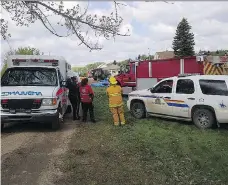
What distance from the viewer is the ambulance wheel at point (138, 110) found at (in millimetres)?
13212

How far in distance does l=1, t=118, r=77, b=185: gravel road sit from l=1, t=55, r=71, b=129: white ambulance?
19.2 inches

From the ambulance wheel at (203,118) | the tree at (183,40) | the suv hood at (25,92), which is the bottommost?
the ambulance wheel at (203,118)

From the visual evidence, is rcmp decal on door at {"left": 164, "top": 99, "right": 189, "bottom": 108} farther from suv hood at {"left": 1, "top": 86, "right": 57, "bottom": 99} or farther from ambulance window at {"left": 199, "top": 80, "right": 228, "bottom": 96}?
suv hood at {"left": 1, "top": 86, "right": 57, "bottom": 99}

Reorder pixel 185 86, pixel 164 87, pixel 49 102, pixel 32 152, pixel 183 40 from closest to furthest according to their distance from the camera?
pixel 32 152 < pixel 49 102 < pixel 185 86 < pixel 164 87 < pixel 183 40

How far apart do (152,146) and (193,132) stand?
2500 millimetres

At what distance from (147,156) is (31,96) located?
4.31 meters

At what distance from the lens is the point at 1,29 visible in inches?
291

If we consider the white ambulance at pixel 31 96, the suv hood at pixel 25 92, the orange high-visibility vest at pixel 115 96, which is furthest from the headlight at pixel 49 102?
the orange high-visibility vest at pixel 115 96

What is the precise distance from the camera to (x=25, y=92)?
1057 centimetres

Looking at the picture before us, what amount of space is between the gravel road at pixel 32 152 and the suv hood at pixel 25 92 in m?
1.08

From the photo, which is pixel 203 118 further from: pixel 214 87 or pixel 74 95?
pixel 74 95

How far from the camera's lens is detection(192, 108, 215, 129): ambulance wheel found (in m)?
11.1

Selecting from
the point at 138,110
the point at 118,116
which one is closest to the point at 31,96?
the point at 118,116

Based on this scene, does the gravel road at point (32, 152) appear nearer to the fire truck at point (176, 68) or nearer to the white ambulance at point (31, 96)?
the white ambulance at point (31, 96)
